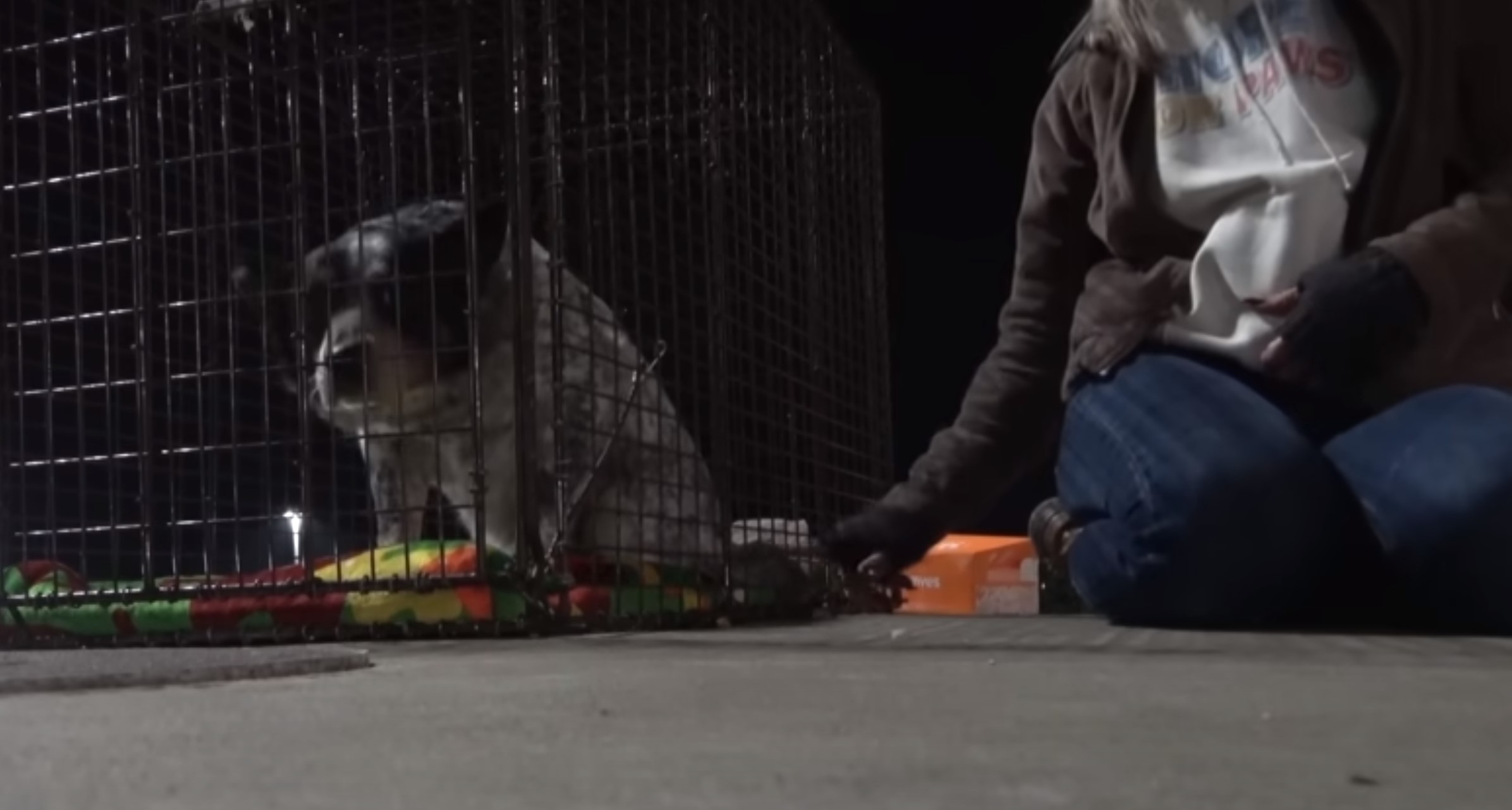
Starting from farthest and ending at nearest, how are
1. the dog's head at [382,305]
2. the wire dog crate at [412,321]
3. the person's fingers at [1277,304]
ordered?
the dog's head at [382,305] < the wire dog crate at [412,321] < the person's fingers at [1277,304]

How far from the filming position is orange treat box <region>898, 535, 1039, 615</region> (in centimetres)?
261

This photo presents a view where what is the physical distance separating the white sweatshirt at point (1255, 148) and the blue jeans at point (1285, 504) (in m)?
0.07

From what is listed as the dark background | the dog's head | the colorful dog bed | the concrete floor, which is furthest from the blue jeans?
the dark background

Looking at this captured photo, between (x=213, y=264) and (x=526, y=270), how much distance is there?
0.42 meters

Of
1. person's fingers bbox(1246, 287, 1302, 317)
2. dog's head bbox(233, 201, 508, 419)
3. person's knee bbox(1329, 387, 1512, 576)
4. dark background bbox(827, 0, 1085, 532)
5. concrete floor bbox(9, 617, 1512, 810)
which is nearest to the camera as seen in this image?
concrete floor bbox(9, 617, 1512, 810)

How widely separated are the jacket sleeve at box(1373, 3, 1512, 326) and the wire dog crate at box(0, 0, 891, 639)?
0.78 m

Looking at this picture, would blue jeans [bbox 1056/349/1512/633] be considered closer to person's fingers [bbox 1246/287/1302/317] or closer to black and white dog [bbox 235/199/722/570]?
person's fingers [bbox 1246/287/1302/317]

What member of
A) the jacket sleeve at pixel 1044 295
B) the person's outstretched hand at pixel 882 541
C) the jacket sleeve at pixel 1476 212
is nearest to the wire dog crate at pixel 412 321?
the person's outstretched hand at pixel 882 541

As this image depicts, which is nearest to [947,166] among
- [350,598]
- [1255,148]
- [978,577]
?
[978,577]

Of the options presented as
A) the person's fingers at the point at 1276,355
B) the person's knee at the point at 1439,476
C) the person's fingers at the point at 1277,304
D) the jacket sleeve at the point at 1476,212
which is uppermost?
the jacket sleeve at the point at 1476,212

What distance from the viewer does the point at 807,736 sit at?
1.89 ft

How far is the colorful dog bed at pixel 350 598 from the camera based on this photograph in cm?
148

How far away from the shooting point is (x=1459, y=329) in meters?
1.28

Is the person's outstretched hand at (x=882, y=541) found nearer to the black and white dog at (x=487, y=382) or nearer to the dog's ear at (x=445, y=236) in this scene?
the black and white dog at (x=487, y=382)
